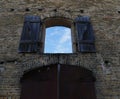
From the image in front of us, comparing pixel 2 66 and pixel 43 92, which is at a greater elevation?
pixel 2 66

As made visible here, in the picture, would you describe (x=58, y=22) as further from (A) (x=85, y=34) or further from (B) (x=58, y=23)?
(A) (x=85, y=34)

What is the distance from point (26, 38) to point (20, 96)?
2309 mm

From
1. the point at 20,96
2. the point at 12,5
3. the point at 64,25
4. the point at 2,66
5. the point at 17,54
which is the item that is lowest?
the point at 20,96

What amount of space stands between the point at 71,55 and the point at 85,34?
118 centimetres

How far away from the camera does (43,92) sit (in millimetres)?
5645

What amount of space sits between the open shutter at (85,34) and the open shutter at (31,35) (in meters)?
1.50

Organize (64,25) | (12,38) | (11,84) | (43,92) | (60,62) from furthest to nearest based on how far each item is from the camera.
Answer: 1. (64,25)
2. (12,38)
3. (60,62)
4. (11,84)
5. (43,92)

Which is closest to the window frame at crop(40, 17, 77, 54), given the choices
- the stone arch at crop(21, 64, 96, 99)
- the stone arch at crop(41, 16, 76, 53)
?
the stone arch at crop(41, 16, 76, 53)

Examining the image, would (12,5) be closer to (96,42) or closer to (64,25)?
(64,25)

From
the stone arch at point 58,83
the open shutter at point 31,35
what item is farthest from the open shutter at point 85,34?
the open shutter at point 31,35

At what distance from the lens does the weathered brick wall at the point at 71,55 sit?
6.12 metres

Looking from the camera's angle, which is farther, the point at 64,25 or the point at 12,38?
the point at 64,25

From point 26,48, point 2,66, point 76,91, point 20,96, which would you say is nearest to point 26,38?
point 26,48

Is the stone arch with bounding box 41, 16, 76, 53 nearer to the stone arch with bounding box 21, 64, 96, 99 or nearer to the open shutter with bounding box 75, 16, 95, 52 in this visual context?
the open shutter with bounding box 75, 16, 95, 52
